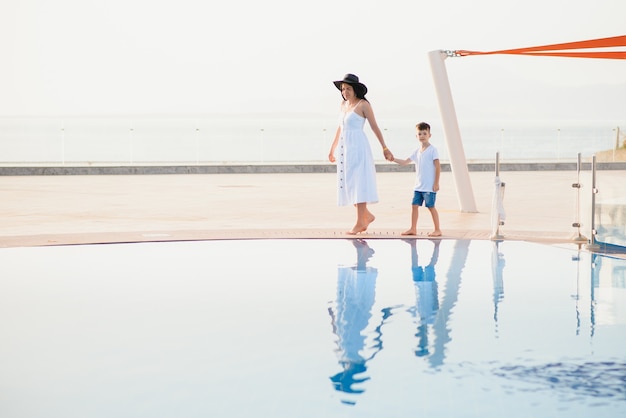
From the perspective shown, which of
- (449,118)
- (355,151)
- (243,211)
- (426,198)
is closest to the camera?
(355,151)

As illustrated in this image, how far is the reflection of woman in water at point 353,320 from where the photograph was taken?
4451 mm

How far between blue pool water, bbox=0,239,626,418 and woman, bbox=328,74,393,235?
1168 mm

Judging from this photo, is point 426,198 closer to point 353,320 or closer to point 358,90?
point 358,90

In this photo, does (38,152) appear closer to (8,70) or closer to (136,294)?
(136,294)

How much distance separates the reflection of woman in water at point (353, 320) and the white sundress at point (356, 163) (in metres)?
1.33

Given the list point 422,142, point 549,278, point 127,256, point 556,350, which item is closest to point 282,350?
point 556,350

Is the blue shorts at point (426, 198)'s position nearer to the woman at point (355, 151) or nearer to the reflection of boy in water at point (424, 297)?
the woman at point (355, 151)

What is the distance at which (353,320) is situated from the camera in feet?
18.7

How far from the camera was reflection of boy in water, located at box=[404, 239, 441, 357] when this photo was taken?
5.24m

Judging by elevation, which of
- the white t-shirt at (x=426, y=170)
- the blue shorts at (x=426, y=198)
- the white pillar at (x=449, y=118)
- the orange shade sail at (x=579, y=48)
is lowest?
the blue shorts at (x=426, y=198)

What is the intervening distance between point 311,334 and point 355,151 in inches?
182

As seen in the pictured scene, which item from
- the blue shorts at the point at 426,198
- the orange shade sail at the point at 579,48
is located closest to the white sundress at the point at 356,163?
the blue shorts at the point at 426,198

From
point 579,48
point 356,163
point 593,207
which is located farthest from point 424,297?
point 579,48

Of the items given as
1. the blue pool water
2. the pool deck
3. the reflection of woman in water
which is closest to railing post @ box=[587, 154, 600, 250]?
the pool deck
